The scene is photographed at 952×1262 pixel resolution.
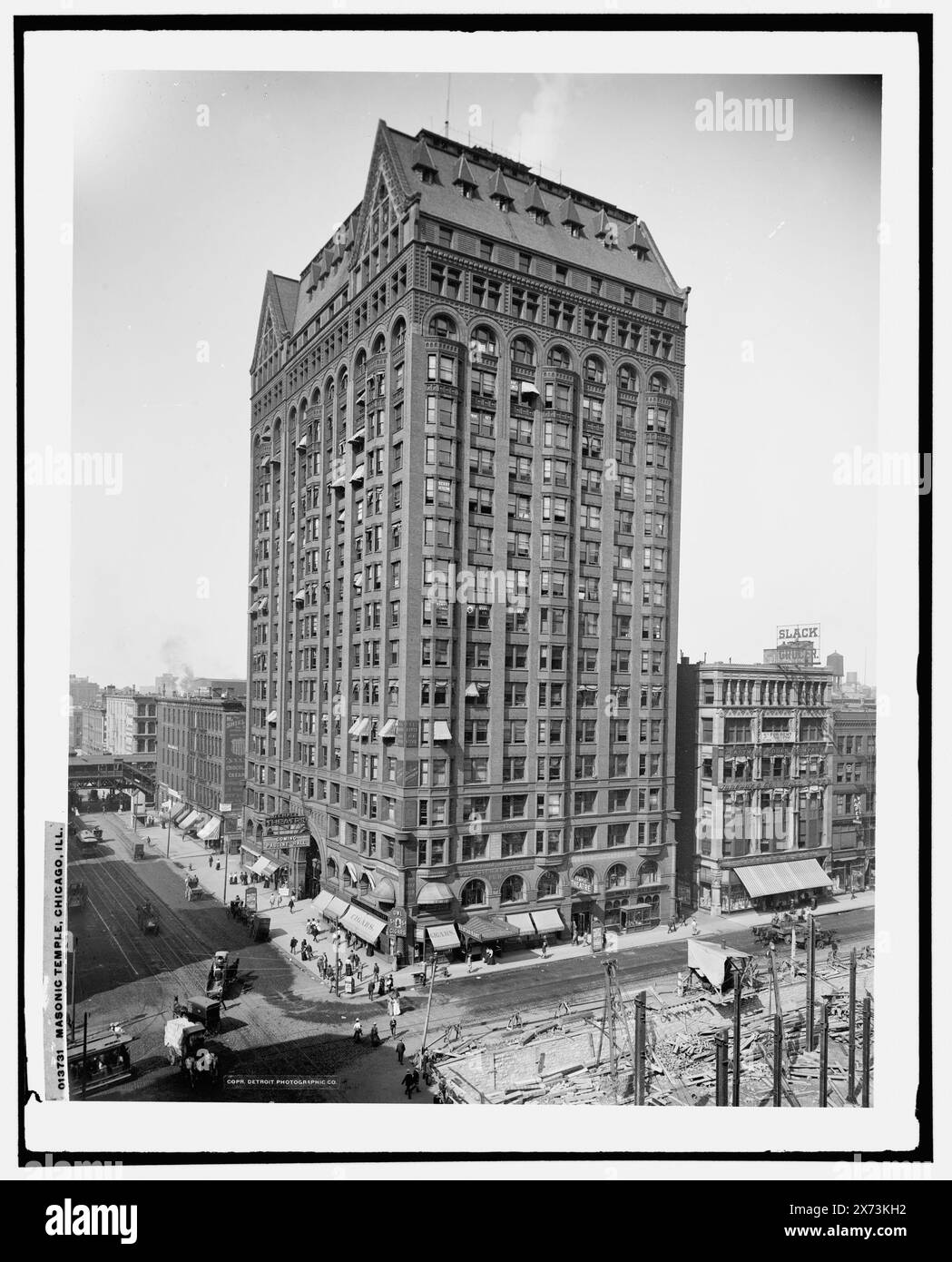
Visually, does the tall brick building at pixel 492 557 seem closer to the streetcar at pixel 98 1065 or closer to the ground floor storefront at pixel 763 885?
the ground floor storefront at pixel 763 885

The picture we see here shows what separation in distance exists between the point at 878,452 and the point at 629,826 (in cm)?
2283

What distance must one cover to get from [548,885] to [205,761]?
2736 centimetres

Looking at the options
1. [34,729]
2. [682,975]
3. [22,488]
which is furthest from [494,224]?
[682,975]

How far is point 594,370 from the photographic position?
117ft

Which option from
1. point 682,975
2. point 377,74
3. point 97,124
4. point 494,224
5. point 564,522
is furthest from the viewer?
point 564,522

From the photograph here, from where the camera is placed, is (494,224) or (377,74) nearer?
(377,74)

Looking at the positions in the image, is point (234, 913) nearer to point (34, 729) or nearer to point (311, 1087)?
point (311, 1087)


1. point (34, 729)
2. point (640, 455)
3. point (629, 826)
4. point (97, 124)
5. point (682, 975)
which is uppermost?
point (97, 124)

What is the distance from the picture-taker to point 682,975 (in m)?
30.5

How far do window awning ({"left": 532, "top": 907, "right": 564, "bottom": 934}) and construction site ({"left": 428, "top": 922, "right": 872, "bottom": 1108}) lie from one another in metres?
5.49

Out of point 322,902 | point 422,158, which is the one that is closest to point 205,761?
point 322,902

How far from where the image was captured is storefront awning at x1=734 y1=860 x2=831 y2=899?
38594 millimetres

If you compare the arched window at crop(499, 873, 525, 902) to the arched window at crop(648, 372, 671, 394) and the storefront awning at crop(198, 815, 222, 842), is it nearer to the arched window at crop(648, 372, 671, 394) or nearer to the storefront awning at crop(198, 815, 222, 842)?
the storefront awning at crop(198, 815, 222, 842)

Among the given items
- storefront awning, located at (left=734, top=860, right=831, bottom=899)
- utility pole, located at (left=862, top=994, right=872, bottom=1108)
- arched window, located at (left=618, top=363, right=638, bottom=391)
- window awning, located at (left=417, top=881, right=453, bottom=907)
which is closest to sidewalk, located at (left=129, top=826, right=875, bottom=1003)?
storefront awning, located at (left=734, top=860, right=831, bottom=899)
